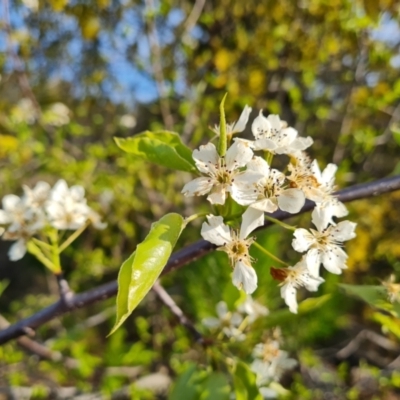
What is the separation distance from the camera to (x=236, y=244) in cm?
60

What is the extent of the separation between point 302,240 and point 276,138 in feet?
0.50

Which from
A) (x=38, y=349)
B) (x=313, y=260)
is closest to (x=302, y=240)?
(x=313, y=260)

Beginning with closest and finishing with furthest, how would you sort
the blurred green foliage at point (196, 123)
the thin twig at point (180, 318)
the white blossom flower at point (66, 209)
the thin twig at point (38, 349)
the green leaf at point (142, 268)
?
the green leaf at point (142, 268) → the thin twig at point (180, 318) → the white blossom flower at point (66, 209) → the thin twig at point (38, 349) → the blurred green foliage at point (196, 123)

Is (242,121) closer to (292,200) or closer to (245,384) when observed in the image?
(292,200)

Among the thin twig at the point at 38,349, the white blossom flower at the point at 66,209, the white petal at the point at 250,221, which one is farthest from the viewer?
the thin twig at the point at 38,349

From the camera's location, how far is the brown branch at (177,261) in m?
0.62

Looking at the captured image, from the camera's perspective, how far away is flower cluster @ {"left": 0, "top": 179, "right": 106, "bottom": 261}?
87 cm

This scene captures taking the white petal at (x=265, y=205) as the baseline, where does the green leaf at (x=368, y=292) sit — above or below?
below

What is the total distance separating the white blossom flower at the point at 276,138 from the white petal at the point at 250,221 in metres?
0.10

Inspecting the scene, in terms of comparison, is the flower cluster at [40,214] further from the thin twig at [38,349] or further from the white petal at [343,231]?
the white petal at [343,231]

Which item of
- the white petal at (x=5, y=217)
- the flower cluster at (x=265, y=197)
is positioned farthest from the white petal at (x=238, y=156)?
the white petal at (x=5, y=217)

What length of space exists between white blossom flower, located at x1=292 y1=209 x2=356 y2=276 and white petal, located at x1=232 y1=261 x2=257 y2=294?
0.07m

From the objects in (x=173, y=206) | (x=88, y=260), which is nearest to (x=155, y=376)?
(x=88, y=260)

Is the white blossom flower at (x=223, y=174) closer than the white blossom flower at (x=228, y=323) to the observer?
Yes
